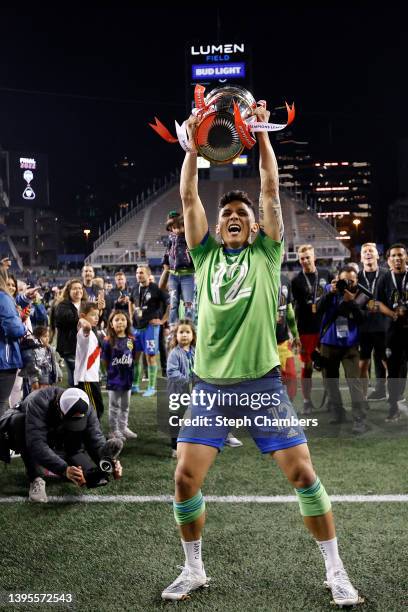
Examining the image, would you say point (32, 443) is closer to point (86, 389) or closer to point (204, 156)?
point (86, 389)

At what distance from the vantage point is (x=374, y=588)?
123 inches

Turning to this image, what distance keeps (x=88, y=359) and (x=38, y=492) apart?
1719mm

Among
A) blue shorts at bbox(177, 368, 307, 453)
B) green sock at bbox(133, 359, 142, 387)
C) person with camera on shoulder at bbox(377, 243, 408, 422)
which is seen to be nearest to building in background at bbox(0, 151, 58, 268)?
green sock at bbox(133, 359, 142, 387)

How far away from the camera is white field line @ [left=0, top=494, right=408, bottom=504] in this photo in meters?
4.48

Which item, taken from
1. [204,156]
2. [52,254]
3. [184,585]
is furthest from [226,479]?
[52,254]


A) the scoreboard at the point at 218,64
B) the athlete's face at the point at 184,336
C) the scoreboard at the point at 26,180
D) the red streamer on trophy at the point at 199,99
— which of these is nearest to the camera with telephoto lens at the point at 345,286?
the athlete's face at the point at 184,336

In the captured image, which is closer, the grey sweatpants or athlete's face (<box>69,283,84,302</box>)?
the grey sweatpants

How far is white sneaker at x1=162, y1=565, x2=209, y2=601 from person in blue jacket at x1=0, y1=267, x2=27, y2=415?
98.8 inches

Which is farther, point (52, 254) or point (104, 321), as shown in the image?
point (52, 254)

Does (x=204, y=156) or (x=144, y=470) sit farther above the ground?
(x=204, y=156)

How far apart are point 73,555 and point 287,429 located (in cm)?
161

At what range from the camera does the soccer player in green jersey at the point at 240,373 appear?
2955 mm

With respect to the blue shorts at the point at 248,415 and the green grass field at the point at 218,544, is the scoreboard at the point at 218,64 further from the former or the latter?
the blue shorts at the point at 248,415

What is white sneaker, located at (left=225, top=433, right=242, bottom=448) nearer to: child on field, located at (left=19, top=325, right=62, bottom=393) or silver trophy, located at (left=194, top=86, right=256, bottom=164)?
child on field, located at (left=19, top=325, right=62, bottom=393)
